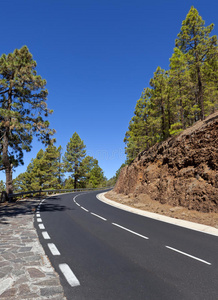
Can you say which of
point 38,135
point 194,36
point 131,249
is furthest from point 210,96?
point 131,249

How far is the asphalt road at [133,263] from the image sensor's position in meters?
3.31

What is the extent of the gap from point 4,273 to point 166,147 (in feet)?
60.0

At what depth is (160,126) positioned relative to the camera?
2897 centimetres

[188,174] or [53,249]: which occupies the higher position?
[188,174]

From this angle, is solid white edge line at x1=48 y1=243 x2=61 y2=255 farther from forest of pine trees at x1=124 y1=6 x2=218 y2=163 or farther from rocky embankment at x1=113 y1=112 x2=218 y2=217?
forest of pine trees at x1=124 y1=6 x2=218 y2=163

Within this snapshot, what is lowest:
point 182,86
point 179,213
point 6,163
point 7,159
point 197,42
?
point 179,213

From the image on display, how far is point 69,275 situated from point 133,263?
1629 millimetres

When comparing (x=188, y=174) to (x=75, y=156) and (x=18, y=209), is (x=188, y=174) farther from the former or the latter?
(x=75, y=156)

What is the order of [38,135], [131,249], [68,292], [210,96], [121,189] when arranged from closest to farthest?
[68,292] < [131,249] < [38,135] < [210,96] < [121,189]

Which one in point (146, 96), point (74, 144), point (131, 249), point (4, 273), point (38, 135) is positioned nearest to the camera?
point (4, 273)

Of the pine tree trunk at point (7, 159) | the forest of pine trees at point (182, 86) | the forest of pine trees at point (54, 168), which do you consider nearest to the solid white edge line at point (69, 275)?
the pine tree trunk at point (7, 159)

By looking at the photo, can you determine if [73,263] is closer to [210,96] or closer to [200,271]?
[200,271]

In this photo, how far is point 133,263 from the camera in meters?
4.53

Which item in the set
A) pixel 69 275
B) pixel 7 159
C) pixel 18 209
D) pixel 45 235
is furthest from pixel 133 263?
pixel 7 159
